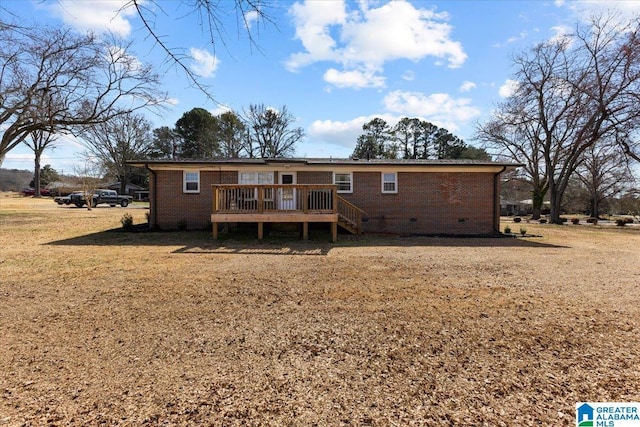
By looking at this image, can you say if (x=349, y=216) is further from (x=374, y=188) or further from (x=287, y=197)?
(x=287, y=197)

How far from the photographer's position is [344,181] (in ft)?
47.8

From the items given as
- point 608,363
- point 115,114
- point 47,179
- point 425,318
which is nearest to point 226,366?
→ point 425,318

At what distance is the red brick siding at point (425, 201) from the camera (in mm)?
14500

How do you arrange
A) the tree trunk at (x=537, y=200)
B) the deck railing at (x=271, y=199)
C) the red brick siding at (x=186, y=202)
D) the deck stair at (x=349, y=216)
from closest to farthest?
the deck railing at (x=271, y=199) → the deck stair at (x=349, y=216) → the red brick siding at (x=186, y=202) → the tree trunk at (x=537, y=200)

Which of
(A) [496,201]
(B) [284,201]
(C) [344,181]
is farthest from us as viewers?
(A) [496,201]

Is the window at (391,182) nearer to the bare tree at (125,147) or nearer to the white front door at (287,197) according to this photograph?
the white front door at (287,197)

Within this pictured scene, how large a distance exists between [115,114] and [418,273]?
20550mm

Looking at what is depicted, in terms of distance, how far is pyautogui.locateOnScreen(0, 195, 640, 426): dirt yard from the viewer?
2438 mm

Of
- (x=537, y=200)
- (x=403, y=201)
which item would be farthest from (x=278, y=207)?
(x=537, y=200)

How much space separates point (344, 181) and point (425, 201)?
3.66 metres

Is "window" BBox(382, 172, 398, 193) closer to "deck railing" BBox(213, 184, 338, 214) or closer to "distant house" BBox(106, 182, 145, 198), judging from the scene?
"deck railing" BBox(213, 184, 338, 214)

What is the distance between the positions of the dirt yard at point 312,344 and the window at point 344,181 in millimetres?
7302

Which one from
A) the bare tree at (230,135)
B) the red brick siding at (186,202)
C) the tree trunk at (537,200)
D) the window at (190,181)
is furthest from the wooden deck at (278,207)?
the bare tree at (230,135)

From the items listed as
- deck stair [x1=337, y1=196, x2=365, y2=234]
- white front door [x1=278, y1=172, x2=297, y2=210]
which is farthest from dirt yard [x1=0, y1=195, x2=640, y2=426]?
white front door [x1=278, y1=172, x2=297, y2=210]
